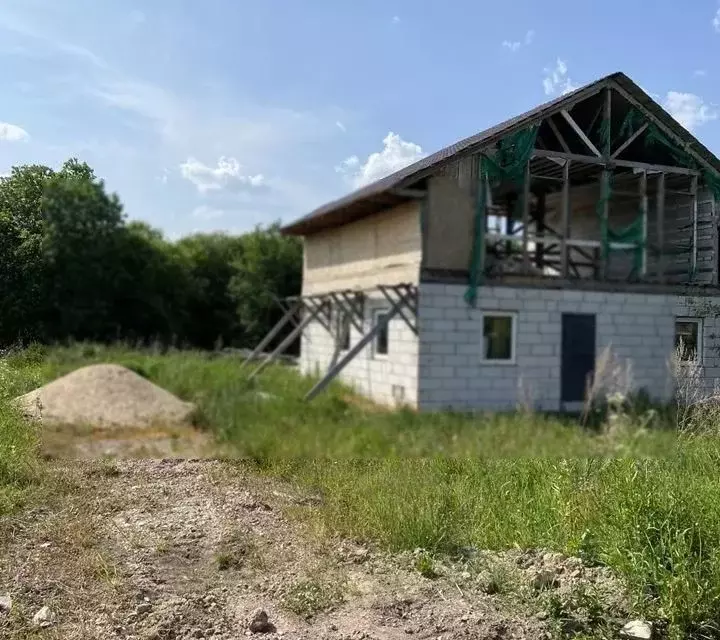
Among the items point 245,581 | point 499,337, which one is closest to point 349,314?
point 499,337

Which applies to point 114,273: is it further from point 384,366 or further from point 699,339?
point 699,339

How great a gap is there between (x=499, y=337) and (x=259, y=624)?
9200 millimetres

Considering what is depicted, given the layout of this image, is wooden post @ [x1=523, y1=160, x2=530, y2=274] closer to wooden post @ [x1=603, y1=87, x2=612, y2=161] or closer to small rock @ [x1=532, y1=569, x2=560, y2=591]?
wooden post @ [x1=603, y1=87, x2=612, y2=161]

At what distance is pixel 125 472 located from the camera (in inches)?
239

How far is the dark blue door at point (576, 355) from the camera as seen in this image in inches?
480

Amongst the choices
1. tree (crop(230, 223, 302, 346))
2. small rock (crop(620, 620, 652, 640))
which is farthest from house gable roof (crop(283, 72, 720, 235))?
tree (crop(230, 223, 302, 346))

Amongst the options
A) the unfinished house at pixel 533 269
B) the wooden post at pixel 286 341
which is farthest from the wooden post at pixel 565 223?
the wooden post at pixel 286 341

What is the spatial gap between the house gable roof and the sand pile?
4.90 metres

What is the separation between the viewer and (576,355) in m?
12.3

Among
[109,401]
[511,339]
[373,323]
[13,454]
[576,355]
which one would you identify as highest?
[373,323]

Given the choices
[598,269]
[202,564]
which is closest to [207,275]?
[598,269]

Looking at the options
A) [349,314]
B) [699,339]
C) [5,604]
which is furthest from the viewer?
[349,314]

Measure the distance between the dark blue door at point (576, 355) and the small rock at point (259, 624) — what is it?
974 centimetres

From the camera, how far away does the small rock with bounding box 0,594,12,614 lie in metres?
3.42
